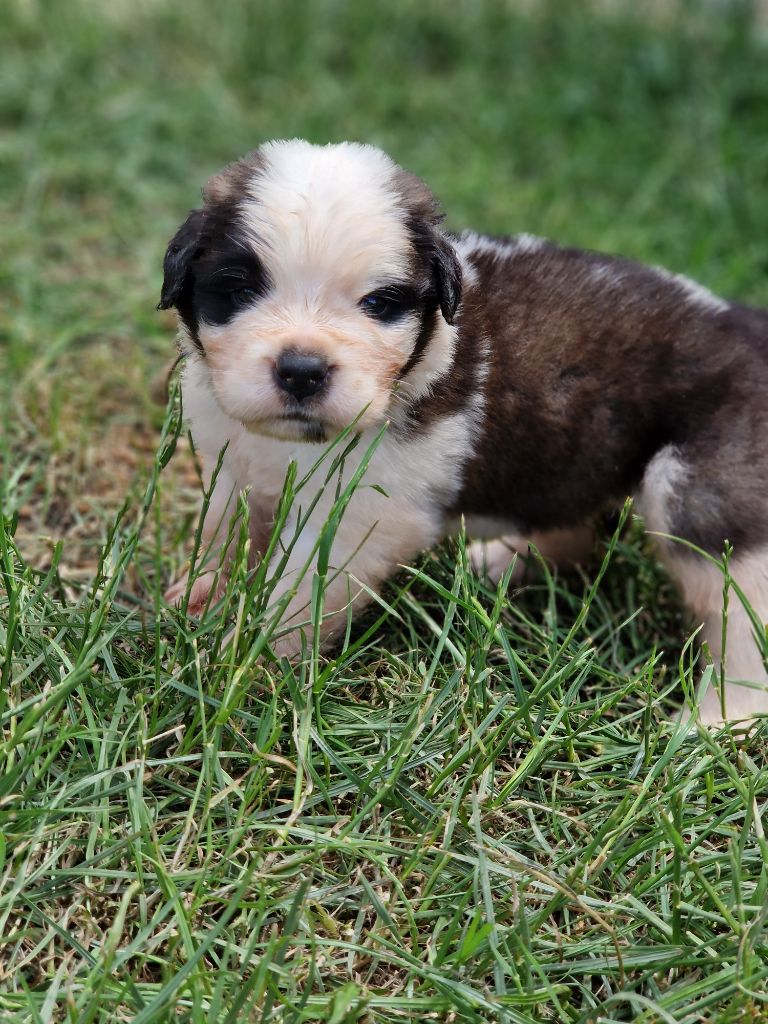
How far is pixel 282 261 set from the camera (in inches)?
144

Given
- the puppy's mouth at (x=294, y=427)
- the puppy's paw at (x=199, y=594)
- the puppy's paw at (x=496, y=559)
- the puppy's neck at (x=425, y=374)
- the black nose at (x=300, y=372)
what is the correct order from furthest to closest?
the puppy's paw at (x=496, y=559)
the puppy's paw at (x=199, y=594)
the puppy's neck at (x=425, y=374)
the puppy's mouth at (x=294, y=427)
the black nose at (x=300, y=372)

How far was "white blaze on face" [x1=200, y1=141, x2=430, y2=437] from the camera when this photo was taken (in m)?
3.61

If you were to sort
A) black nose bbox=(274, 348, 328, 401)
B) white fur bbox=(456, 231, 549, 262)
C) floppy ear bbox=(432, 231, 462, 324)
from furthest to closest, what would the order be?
white fur bbox=(456, 231, 549, 262) < floppy ear bbox=(432, 231, 462, 324) < black nose bbox=(274, 348, 328, 401)

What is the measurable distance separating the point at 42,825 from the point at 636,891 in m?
1.64

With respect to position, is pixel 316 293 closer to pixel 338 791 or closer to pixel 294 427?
pixel 294 427

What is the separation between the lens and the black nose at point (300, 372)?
11.6ft

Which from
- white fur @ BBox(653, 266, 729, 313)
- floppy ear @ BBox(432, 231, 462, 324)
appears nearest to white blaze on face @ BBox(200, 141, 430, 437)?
floppy ear @ BBox(432, 231, 462, 324)

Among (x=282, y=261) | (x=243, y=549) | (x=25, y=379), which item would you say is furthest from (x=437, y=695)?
(x=25, y=379)

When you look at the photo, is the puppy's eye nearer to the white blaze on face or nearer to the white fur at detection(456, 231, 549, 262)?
the white blaze on face

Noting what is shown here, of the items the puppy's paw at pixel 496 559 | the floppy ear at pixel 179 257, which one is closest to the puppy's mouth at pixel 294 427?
the floppy ear at pixel 179 257

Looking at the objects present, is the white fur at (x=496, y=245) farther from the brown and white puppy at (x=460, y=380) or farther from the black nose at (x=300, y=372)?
the black nose at (x=300, y=372)

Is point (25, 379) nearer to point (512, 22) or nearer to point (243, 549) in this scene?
point (243, 549)

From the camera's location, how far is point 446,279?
12.9 ft

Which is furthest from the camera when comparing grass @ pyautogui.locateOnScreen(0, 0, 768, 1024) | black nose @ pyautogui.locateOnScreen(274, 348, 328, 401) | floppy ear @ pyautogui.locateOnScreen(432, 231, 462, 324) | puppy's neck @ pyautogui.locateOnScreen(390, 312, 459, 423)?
puppy's neck @ pyautogui.locateOnScreen(390, 312, 459, 423)
